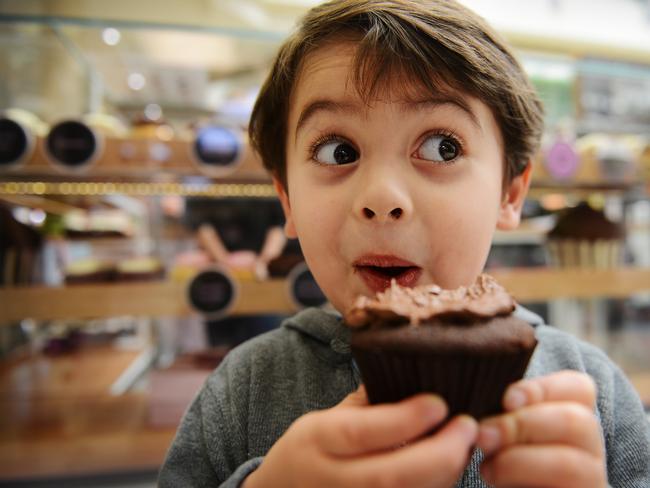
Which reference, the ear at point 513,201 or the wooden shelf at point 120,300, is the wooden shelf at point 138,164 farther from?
the ear at point 513,201

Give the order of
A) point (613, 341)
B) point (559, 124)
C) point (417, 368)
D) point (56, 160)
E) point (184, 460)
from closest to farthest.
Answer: point (417, 368) < point (184, 460) < point (56, 160) < point (613, 341) < point (559, 124)

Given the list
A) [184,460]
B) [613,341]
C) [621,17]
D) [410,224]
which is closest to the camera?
[410,224]

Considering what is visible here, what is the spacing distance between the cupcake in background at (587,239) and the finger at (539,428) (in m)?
1.43

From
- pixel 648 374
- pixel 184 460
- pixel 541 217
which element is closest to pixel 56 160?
pixel 184 460

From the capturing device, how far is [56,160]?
4.35 feet

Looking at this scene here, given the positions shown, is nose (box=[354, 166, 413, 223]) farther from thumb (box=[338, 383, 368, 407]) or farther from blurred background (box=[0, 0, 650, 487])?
blurred background (box=[0, 0, 650, 487])

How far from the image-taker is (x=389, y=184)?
0.60 m

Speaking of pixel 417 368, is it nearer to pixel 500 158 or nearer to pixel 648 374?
pixel 500 158

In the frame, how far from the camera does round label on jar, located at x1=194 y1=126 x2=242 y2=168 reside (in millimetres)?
1403

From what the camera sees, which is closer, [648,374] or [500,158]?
[500,158]

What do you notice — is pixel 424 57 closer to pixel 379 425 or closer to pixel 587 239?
pixel 379 425

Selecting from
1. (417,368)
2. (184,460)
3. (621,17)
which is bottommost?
(184,460)

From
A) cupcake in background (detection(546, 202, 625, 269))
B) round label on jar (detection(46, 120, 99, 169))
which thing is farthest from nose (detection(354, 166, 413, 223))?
cupcake in background (detection(546, 202, 625, 269))

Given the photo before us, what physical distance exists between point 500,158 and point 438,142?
0.14 m
